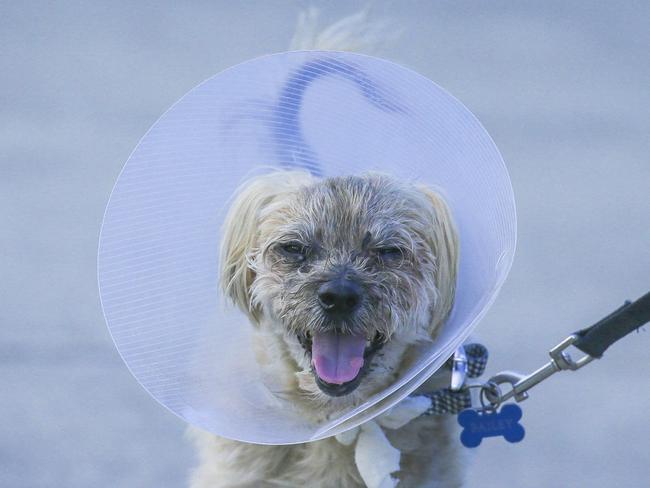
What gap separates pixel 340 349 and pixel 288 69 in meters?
0.54

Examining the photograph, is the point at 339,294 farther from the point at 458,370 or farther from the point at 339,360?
the point at 458,370

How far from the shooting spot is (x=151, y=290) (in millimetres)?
2074

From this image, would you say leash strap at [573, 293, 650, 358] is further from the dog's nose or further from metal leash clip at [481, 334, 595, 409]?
the dog's nose

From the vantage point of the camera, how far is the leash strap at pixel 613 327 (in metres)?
1.91

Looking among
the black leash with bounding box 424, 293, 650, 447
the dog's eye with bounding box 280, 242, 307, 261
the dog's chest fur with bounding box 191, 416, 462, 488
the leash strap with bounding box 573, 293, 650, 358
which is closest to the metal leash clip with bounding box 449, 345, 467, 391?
the black leash with bounding box 424, 293, 650, 447

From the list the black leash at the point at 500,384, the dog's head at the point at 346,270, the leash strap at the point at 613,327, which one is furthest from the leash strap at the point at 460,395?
the leash strap at the point at 613,327

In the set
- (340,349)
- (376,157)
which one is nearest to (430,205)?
(376,157)

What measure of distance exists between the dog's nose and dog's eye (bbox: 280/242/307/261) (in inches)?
4.2

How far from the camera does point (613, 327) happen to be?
77.0 inches

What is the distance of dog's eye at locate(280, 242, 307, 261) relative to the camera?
208 cm

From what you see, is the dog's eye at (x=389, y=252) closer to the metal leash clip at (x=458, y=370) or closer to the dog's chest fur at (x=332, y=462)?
the metal leash clip at (x=458, y=370)

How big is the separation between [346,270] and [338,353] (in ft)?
0.55

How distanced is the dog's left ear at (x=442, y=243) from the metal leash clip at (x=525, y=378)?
18cm

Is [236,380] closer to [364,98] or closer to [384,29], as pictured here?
[364,98]
